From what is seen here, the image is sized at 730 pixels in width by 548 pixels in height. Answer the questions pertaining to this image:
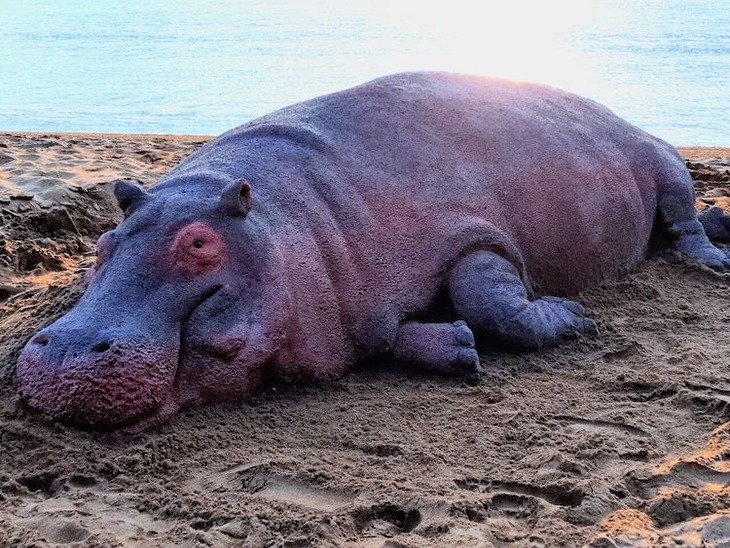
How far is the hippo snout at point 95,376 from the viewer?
2.52m

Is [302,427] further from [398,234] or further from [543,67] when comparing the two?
[543,67]

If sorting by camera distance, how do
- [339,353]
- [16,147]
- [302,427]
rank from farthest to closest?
[16,147]
[339,353]
[302,427]

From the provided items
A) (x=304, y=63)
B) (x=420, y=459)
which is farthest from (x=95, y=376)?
(x=304, y=63)

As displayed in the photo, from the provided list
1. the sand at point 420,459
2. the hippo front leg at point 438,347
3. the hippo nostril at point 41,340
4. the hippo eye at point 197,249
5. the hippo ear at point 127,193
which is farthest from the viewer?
the hippo front leg at point 438,347

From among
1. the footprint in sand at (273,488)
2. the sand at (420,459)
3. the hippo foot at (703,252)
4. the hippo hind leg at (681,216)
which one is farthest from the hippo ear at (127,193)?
the hippo foot at (703,252)

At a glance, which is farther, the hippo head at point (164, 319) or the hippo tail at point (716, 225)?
the hippo tail at point (716, 225)

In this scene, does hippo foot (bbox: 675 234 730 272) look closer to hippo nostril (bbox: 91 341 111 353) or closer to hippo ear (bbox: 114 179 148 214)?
hippo ear (bbox: 114 179 148 214)

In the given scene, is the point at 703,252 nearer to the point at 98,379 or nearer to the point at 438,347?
the point at 438,347

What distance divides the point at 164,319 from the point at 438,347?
1.07 m

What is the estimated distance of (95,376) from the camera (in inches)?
98.8

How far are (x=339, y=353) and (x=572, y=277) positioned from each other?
140cm

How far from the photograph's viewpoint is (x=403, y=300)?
3.33 m

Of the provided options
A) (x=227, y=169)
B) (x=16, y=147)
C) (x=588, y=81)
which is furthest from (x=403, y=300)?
(x=588, y=81)

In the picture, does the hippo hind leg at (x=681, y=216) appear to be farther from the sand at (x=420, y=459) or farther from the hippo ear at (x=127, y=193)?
the hippo ear at (x=127, y=193)
